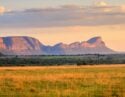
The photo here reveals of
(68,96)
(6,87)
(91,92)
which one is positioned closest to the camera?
(68,96)

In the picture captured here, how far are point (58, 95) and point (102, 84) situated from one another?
260 inches

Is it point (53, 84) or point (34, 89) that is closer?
point (34, 89)

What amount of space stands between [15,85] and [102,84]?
5486 millimetres

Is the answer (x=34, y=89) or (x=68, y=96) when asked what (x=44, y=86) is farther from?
(x=68, y=96)

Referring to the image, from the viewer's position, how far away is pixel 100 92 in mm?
28609

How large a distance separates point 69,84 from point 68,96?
597cm

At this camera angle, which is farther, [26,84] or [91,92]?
[26,84]

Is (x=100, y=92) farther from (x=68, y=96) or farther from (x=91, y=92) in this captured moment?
(x=68, y=96)

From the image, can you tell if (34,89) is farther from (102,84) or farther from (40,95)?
(102,84)

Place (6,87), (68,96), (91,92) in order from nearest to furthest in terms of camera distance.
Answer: (68,96), (91,92), (6,87)

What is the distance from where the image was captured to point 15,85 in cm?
3238

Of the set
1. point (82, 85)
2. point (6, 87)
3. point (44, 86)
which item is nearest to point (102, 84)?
point (82, 85)

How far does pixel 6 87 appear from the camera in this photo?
103ft

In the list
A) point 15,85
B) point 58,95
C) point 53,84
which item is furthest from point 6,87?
point 58,95
